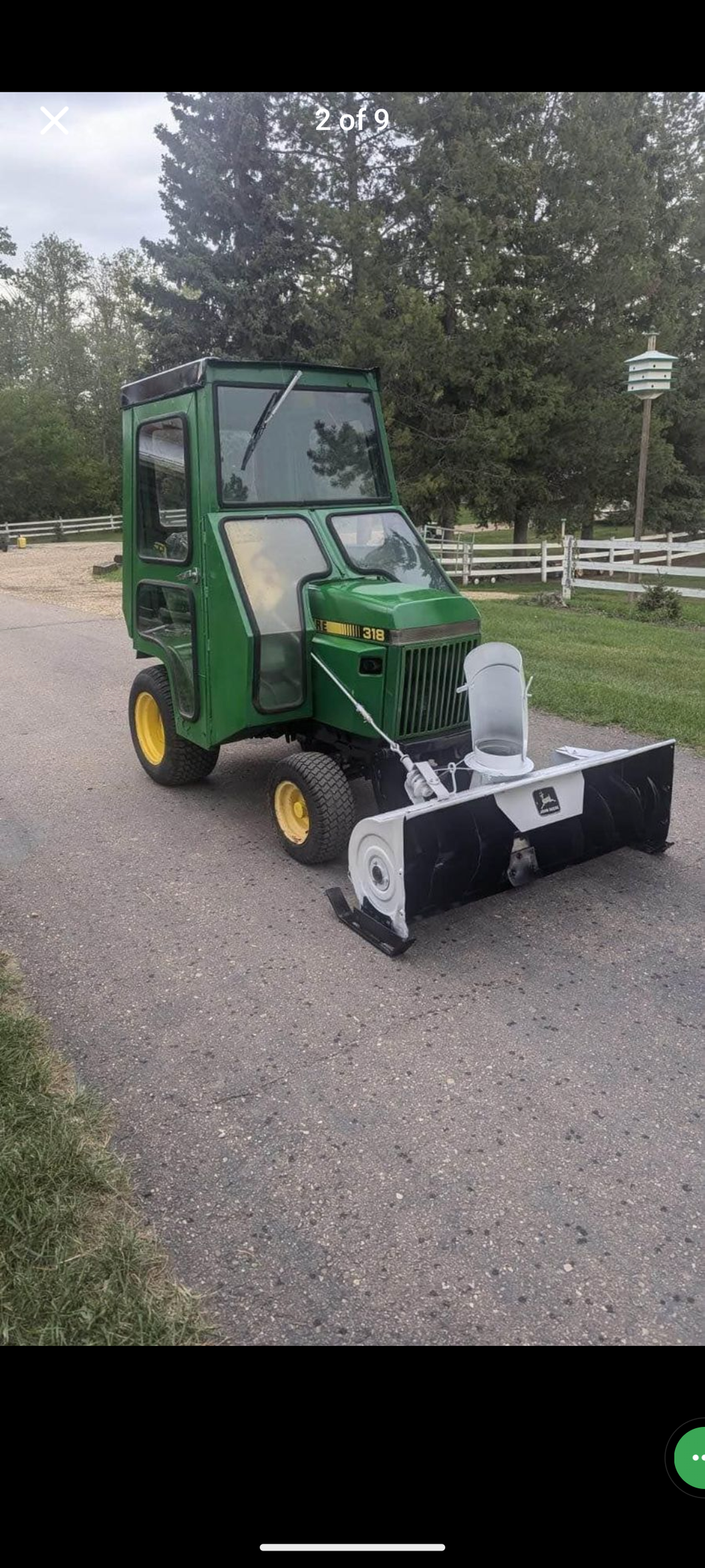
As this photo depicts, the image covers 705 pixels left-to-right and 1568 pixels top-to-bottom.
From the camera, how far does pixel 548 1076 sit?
9.66 ft

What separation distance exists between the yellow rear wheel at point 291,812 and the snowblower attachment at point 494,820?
61 centimetres

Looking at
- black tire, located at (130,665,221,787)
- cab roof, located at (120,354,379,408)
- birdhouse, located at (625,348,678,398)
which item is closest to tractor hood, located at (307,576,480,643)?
cab roof, located at (120,354,379,408)

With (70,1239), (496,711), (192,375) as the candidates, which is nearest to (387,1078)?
(70,1239)

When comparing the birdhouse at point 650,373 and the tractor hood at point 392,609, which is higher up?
the birdhouse at point 650,373

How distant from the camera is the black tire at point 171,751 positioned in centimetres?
551

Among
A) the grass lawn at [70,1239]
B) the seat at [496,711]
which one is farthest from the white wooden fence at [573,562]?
the grass lawn at [70,1239]

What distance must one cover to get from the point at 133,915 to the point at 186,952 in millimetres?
465

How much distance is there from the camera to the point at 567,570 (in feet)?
47.7

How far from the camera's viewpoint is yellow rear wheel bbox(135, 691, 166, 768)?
5.84 m

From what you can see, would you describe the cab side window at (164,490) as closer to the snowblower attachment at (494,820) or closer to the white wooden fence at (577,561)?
the snowblower attachment at (494,820)

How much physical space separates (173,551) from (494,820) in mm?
2424

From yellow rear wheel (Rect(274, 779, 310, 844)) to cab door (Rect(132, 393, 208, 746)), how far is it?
555 mm
